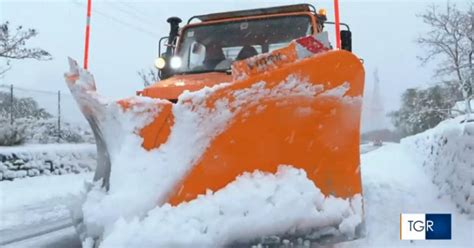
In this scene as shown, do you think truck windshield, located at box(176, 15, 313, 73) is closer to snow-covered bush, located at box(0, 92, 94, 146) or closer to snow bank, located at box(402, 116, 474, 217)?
snow bank, located at box(402, 116, 474, 217)

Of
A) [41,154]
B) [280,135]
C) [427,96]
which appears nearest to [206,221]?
[280,135]

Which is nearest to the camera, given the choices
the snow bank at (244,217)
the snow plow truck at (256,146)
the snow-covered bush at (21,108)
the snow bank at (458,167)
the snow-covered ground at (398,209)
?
the snow bank at (244,217)

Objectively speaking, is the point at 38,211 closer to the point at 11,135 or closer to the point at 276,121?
the point at 11,135

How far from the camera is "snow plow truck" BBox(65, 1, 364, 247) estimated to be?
3158mm

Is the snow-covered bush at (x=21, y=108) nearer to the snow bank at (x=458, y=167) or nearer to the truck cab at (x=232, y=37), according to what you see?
the truck cab at (x=232, y=37)

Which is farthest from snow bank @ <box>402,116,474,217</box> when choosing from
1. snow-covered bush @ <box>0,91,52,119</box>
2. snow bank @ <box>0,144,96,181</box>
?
snow-covered bush @ <box>0,91,52,119</box>

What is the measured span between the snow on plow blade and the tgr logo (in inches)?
A: 29.9

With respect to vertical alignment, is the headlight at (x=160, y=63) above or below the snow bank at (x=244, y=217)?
above

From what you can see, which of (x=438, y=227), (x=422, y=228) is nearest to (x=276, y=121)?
(x=422, y=228)

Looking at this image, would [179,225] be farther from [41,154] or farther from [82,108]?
[41,154]

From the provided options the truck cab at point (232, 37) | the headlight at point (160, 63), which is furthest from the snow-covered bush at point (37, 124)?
the truck cab at point (232, 37)

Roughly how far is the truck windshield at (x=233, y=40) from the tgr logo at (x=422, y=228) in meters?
2.11

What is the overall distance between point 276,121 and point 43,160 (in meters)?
7.99

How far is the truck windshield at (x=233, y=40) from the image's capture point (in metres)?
5.09
